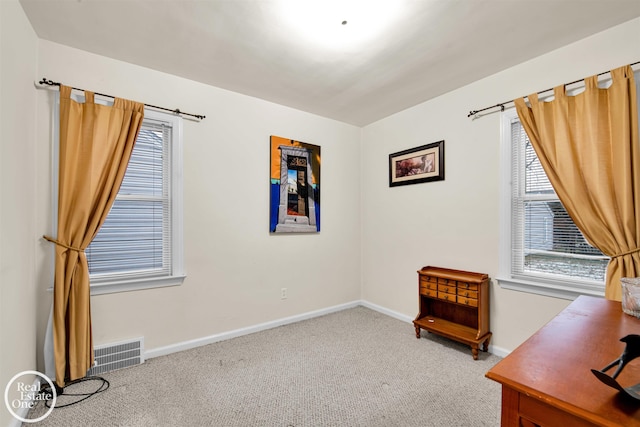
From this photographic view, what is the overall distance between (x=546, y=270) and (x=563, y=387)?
199 centimetres

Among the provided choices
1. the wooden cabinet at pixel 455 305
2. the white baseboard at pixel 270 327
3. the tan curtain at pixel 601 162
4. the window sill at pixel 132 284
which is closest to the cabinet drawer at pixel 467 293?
the wooden cabinet at pixel 455 305

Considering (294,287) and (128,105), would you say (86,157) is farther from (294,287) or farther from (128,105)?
(294,287)

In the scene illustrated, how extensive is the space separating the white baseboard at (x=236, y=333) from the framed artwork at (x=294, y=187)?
1029 mm

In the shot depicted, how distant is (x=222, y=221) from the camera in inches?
112

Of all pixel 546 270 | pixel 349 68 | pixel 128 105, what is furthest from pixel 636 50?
pixel 128 105

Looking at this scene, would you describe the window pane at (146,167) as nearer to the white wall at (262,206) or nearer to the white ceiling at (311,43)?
the white wall at (262,206)

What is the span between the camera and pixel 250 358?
246 cm

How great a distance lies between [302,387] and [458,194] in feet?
7.48

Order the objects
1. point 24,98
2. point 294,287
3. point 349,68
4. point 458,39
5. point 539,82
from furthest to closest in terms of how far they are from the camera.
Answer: point 294,287
point 349,68
point 539,82
point 458,39
point 24,98

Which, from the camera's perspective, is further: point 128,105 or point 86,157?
point 128,105

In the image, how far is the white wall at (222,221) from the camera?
7.42 ft

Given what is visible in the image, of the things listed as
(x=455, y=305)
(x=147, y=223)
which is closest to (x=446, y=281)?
(x=455, y=305)

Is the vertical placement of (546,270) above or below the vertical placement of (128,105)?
below

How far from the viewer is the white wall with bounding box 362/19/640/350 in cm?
217
